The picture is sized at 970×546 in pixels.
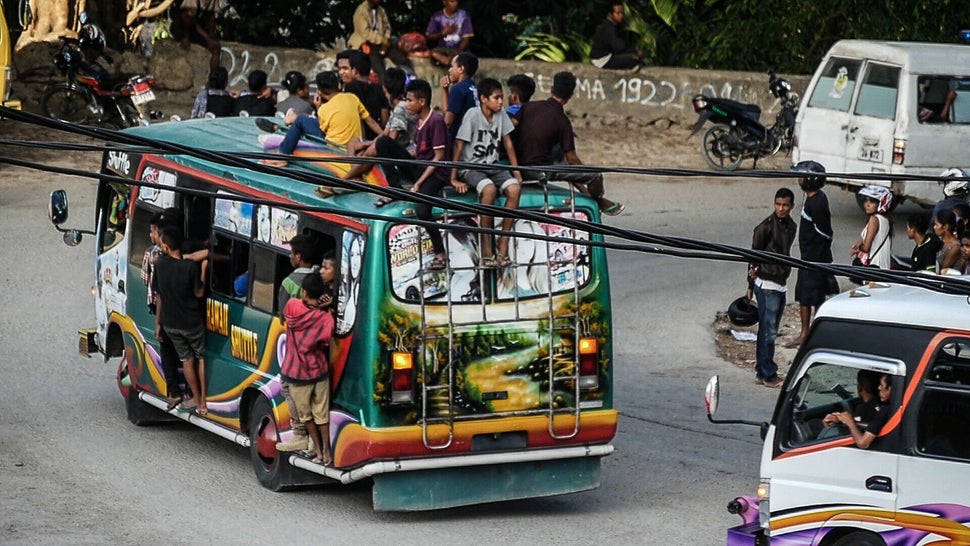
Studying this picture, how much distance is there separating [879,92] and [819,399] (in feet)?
37.2

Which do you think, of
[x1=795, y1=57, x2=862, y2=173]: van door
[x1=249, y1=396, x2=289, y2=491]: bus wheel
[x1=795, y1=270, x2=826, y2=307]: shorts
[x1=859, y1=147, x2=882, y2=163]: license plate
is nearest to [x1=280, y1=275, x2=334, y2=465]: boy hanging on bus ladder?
[x1=249, y1=396, x2=289, y2=491]: bus wheel

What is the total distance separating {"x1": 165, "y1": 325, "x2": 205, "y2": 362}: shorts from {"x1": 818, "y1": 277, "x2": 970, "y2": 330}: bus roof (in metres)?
4.87

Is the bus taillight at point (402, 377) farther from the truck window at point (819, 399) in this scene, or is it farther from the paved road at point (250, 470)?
the truck window at point (819, 399)

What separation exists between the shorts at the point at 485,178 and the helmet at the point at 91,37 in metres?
13.5

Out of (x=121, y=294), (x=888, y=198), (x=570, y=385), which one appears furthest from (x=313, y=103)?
(x=570, y=385)

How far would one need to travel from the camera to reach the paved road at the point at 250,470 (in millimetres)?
10633

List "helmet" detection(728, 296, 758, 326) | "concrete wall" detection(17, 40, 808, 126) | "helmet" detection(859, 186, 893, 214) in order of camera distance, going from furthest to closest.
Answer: "concrete wall" detection(17, 40, 808, 126)
"helmet" detection(728, 296, 758, 326)
"helmet" detection(859, 186, 893, 214)

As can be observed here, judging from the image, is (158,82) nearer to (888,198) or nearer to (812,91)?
(812,91)

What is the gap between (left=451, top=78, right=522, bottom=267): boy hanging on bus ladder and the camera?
10711 mm

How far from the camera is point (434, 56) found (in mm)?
23594

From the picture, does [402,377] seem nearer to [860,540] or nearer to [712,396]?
[712,396]

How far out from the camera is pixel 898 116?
1958 cm

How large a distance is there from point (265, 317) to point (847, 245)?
10064 mm

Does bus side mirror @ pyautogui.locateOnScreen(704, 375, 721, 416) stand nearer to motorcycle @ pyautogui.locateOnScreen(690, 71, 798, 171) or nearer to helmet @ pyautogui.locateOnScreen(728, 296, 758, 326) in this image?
helmet @ pyautogui.locateOnScreen(728, 296, 758, 326)
